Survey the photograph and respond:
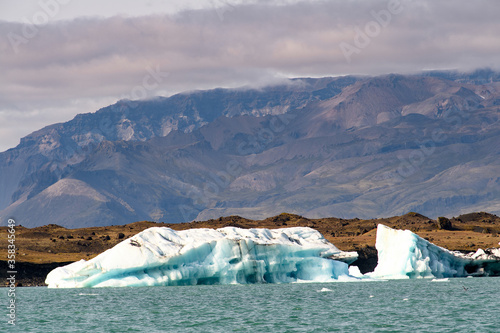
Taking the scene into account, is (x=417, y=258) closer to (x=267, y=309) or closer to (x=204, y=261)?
(x=204, y=261)

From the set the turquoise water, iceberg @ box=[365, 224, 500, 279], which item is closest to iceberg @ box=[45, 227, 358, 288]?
the turquoise water

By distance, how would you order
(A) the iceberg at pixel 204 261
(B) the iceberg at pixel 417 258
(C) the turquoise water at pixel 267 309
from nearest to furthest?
1. (C) the turquoise water at pixel 267 309
2. (A) the iceberg at pixel 204 261
3. (B) the iceberg at pixel 417 258

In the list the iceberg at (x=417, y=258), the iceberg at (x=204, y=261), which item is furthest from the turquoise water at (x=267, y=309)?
the iceberg at (x=417, y=258)

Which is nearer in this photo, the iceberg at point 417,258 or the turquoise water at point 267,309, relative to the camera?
the turquoise water at point 267,309

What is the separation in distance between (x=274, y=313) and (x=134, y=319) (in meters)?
13.5

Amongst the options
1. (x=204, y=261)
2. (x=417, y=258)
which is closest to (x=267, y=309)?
(x=204, y=261)

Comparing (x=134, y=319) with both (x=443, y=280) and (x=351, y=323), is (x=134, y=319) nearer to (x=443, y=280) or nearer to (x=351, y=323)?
(x=351, y=323)

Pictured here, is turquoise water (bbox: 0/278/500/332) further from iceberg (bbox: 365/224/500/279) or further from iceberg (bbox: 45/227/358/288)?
iceberg (bbox: 365/224/500/279)

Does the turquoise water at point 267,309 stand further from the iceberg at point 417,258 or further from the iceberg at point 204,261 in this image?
the iceberg at point 417,258

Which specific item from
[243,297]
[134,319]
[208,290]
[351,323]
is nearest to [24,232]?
[208,290]

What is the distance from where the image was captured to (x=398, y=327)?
224 ft

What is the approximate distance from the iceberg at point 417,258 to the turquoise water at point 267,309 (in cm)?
497

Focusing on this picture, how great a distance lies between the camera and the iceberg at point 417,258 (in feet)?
390

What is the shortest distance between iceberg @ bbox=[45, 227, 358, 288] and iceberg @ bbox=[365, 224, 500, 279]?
32.6 feet
